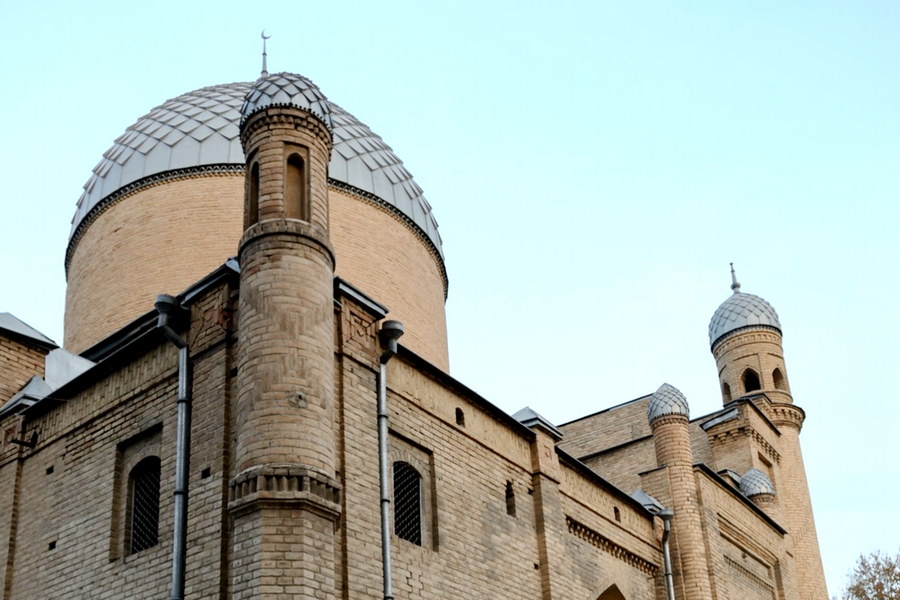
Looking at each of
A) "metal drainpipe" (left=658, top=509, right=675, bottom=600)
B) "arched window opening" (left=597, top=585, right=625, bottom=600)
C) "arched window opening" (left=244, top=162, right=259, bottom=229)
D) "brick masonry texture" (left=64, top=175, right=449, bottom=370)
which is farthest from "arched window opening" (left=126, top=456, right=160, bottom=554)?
"metal drainpipe" (left=658, top=509, right=675, bottom=600)

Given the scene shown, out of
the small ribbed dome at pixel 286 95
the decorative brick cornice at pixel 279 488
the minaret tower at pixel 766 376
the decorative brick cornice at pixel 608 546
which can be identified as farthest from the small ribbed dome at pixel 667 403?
the decorative brick cornice at pixel 279 488

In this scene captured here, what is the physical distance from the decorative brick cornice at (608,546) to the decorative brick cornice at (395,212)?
5702mm

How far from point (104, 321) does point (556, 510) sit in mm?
7214

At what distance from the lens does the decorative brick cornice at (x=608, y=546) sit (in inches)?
Answer: 602

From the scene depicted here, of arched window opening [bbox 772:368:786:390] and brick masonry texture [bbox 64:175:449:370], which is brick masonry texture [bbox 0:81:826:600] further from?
arched window opening [bbox 772:368:786:390]

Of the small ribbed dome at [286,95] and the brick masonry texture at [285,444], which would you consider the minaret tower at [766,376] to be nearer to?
the brick masonry texture at [285,444]

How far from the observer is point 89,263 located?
17.5 metres

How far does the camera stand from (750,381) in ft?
90.9

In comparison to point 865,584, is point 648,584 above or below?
below

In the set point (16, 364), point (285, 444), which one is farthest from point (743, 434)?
point (285, 444)

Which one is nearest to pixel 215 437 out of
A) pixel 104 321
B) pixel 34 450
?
pixel 34 450

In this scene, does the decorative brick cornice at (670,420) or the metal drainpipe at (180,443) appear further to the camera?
the decorative brick cornice at (670,420)

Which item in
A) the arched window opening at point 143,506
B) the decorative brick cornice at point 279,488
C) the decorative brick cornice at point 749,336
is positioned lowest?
the decorative brick cornice at point 279,488

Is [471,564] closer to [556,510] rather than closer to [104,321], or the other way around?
[556,510]
